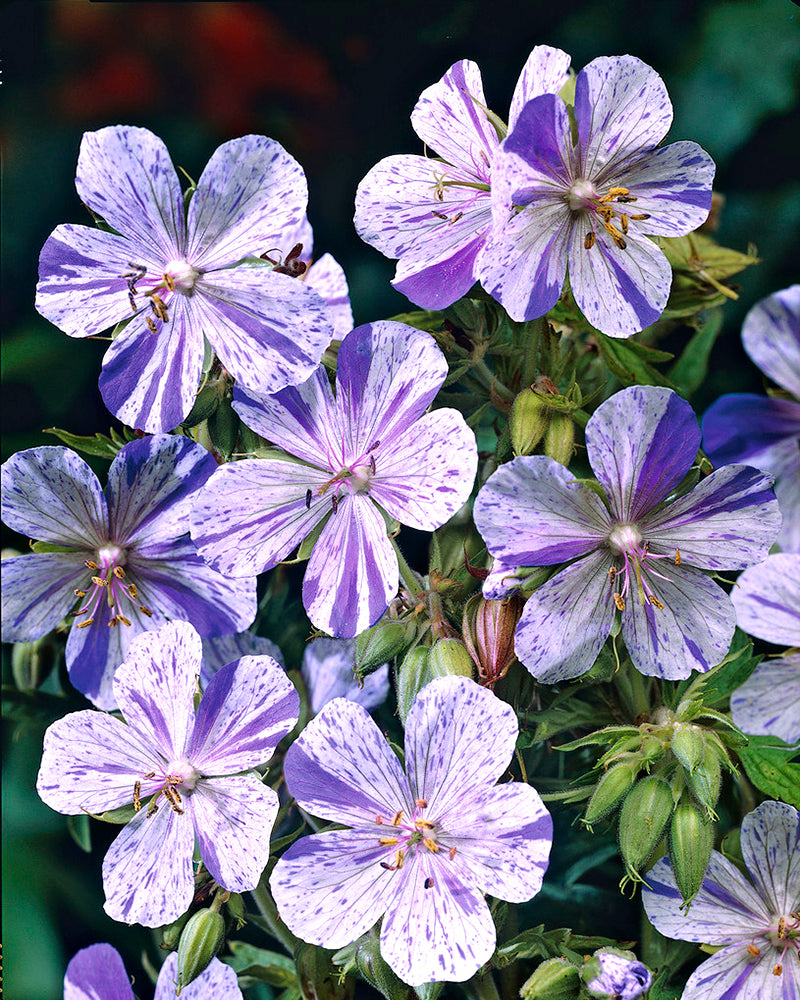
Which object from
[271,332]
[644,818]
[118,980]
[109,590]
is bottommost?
[118,980]


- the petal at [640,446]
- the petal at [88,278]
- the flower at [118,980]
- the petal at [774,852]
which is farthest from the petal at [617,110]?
the flower at [118,980]

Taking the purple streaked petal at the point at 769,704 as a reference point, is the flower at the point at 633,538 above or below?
above

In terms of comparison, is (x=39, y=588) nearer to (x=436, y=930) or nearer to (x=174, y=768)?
Result: (x=174, y=768)

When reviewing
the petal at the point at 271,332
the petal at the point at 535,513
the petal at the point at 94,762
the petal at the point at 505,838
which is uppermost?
the petal at the point at 271,332

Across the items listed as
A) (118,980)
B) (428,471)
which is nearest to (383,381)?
(428,471)

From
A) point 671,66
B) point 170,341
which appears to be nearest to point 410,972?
point 170,341

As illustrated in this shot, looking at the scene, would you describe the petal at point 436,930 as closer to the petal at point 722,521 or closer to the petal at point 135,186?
the petal at point 722,521
